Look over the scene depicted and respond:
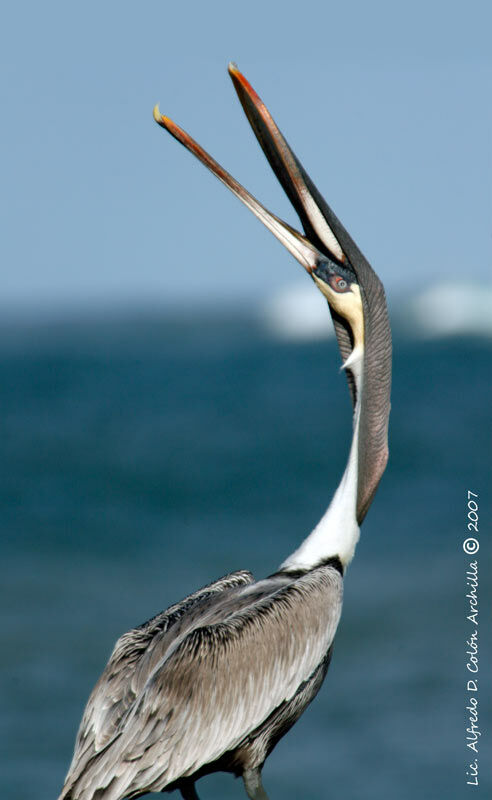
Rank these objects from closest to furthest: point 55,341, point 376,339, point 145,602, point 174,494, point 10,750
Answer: point 376,339
point 10,750
point 145,602
point 174,494
point 55,341

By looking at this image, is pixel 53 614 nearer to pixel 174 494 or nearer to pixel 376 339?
pixel 174 494

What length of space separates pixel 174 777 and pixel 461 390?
27967 millimetres

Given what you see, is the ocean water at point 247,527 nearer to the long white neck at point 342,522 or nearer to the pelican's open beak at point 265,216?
the long white neck at point 342,522

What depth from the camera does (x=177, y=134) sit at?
6824 mm

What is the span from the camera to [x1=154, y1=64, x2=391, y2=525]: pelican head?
6730 millimetres

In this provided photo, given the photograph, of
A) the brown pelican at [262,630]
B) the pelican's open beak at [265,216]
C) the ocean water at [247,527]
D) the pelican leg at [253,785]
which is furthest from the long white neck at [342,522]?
the ocean water at [247,527]

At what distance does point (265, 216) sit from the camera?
22.6ft

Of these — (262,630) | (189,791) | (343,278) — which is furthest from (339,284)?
(189,791)

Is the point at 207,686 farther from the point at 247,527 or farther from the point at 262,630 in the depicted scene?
the point at 247,527

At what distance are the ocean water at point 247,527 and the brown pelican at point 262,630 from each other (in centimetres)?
1146

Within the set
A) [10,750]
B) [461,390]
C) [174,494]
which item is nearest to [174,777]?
[10,750]

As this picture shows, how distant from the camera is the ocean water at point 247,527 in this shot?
20609mm

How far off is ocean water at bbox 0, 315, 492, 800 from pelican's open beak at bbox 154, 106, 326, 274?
12.3 meters

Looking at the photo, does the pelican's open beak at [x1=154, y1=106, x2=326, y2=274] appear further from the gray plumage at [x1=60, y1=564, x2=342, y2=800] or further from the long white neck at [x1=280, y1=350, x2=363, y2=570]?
the gray plumage at [x1=60, y1=564, x2=342, y2=800]
